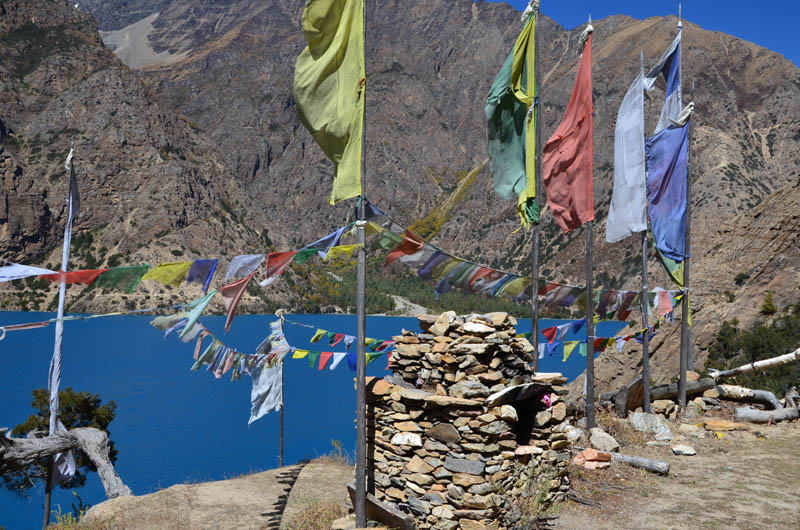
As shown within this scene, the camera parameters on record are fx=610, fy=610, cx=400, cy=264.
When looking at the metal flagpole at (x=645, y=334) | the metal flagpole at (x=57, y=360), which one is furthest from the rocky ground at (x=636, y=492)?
the metal flagpole at (x=57, y=360)

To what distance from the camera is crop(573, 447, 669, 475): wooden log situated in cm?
903

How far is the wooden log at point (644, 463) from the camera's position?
9.03 meters

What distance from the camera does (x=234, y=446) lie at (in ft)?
99.0

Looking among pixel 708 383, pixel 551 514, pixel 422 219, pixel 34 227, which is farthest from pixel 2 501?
pixel 422 219

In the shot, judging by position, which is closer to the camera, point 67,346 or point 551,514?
point 551,514

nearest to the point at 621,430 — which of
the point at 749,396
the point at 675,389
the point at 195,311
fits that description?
the point at 675,389

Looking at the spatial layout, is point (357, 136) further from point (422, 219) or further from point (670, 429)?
point (422, 219)

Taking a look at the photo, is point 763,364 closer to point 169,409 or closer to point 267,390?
point 267,390

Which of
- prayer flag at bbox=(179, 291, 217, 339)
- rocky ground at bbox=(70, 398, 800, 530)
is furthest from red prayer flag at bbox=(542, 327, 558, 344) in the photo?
prayer flag at bbox=(179, 291, 217, 339)

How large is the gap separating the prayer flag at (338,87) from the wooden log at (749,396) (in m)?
11.0

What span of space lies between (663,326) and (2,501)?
2207 cm

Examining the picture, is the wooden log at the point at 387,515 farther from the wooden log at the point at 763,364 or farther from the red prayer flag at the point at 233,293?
the wooden log at the point at 763,364

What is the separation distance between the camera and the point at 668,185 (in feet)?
39.2

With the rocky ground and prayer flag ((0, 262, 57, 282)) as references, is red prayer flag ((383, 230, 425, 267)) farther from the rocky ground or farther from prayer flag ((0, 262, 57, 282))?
prayer flag ((0, 262, 57, 282))
